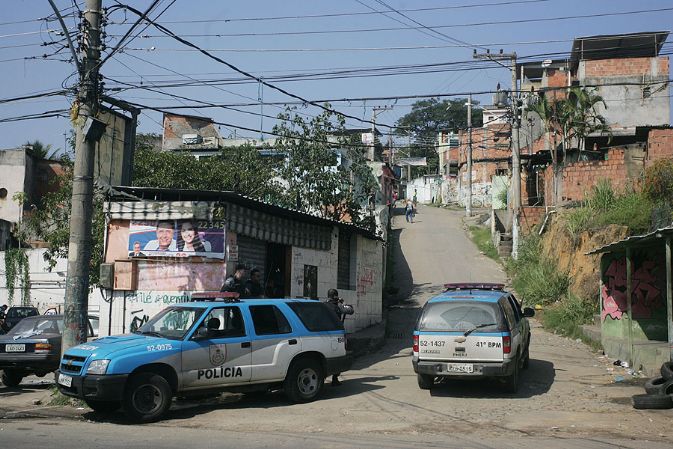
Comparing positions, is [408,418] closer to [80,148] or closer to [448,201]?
[80,148]

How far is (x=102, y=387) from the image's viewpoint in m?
9.72

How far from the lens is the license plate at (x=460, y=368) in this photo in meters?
11.7

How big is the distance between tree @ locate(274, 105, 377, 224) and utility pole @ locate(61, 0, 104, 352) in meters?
11.9

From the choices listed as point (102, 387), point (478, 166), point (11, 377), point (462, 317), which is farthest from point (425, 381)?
point (478, 166)

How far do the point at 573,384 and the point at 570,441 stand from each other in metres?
4.97

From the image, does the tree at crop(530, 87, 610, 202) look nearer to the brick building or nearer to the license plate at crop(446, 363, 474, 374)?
the brick building

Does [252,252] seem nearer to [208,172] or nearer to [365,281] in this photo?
[365,281]

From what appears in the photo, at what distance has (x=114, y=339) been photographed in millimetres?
10711

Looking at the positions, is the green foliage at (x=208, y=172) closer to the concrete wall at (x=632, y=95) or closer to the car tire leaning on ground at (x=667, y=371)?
the car tire leaning on ground at (x=667, y=371)

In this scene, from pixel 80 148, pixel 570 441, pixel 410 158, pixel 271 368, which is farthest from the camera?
pixel 410 158

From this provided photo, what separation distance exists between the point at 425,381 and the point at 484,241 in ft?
83.6

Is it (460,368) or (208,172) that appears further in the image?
(208,172)

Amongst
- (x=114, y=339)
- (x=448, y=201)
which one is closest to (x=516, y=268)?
(x=114, y=339)

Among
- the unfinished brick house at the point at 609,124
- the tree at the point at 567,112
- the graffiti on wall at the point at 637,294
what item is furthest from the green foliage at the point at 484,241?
the graffiti on wall at the point at 637,294
